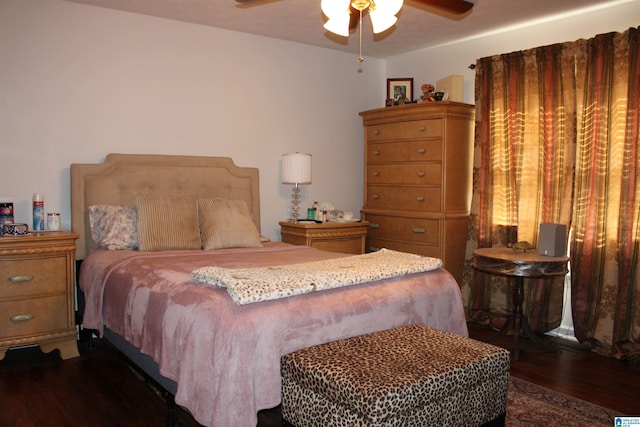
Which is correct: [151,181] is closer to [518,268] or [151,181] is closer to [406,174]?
[406,174]

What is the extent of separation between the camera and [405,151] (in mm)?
4617

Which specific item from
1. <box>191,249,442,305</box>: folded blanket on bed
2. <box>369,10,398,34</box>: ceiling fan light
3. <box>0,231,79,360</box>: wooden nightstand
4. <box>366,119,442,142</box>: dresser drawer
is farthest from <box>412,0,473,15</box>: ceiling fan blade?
<box>0,231,79,360</box>: wooden nightstand

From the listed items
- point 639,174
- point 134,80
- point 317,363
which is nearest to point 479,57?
point 639,174

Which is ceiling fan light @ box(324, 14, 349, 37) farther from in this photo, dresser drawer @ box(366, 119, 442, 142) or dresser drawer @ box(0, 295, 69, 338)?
dresser drawer @ box(0, 295, 69, 338)

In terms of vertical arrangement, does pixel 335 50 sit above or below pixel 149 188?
above

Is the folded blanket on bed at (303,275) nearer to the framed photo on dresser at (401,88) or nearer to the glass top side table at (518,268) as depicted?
the glass top side table at (518,268)

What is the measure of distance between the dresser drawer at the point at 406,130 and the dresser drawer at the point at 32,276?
296 cm

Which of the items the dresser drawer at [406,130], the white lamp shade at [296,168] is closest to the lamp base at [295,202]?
the white lamp shade at [296,168]

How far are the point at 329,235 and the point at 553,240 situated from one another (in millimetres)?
1805

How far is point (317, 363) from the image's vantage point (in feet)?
6.19

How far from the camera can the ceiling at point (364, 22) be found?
11.8 feet

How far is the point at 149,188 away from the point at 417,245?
7.62 feet

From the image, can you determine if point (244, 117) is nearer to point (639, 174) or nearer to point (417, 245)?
point (417, 245)

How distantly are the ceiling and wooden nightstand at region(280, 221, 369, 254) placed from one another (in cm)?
168
